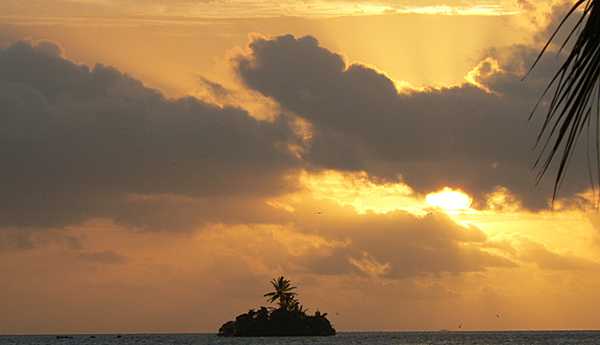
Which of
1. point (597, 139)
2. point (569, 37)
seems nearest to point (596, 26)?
point (569, 37)

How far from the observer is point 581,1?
6062mm

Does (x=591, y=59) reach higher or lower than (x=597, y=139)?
higher

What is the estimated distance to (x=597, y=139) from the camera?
6.00 m

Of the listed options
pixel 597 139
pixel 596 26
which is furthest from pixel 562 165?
pixel 596 26

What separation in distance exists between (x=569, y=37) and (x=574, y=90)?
35 cm

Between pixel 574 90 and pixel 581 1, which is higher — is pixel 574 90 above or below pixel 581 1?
below

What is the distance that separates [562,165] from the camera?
229 inches

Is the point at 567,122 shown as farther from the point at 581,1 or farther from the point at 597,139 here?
the point at 581,1

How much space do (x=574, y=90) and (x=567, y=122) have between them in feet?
0.67

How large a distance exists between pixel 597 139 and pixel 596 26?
546 mm

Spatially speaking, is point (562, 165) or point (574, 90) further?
point (574, 90)

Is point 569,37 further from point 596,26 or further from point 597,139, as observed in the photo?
point 597,139

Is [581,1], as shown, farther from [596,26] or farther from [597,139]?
[597,139]

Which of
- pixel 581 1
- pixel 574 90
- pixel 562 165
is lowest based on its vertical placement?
pixel 562 165
